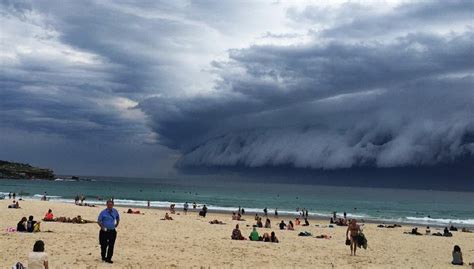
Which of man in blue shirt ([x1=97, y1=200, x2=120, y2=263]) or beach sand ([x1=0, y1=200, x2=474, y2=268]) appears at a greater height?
man in blue shirt ([x1=97, y1=200, x2=120, y2=263])

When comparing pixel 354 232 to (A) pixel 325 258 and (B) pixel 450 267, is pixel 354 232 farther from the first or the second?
(B) pixel 450 267

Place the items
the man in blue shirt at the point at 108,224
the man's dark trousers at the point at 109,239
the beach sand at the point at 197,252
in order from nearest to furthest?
the man in blue shirt at the point at 108,224, the man's dark trousers at the point at 109,239, the beach sand at the point at 197,252

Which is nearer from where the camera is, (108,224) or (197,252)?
(108,224)

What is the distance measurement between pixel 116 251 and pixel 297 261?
6920 mm

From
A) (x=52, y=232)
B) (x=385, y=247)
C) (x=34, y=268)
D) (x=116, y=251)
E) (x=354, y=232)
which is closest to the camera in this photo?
(x=34, y=268)

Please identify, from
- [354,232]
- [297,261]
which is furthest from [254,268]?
[354,232]

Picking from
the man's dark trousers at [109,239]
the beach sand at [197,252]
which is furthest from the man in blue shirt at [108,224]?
the beach sand at [197,252]

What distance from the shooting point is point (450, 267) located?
19.3 m

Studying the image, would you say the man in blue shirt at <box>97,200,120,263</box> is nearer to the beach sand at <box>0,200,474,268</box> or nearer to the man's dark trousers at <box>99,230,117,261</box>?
the man's dark trousers at <box>99,230,117,261</box>

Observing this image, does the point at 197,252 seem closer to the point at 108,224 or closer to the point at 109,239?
the point at 109,239

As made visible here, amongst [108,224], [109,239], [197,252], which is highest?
[108,224]

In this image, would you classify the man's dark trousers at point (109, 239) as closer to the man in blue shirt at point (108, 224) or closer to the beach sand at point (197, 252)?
the man in blue shirt at point (108, 224)

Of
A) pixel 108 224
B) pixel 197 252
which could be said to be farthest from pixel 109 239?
pixel 197 252

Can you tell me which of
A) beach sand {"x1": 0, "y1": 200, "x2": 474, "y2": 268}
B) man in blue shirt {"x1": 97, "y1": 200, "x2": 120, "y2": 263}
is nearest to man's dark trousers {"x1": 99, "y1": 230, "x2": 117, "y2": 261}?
man in blue shirt {"x1": 97, "y1": 200, "x2": 120, "y2": 263}
